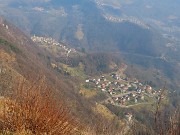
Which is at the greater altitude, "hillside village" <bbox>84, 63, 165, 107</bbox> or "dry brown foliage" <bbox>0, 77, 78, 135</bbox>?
"dry brown foliage" <bbox>0, 77, 78, 135</bbox>

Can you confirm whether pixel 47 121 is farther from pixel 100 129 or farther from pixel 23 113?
pixel 100 129

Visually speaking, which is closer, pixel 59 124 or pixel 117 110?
pixel 59 124

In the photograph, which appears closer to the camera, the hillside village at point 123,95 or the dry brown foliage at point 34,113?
the dry brown foliage at point 34,113

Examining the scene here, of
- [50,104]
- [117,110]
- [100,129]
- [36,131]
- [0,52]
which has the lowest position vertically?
[117,110]

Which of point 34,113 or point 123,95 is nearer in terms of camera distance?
point 34,113

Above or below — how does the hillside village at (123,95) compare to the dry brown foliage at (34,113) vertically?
below

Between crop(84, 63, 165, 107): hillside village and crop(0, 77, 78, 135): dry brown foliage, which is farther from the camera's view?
crop(84, 63, 165, 107): hillside village

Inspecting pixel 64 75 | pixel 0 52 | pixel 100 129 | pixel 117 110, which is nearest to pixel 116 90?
pixel 64 75

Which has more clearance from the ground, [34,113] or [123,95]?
[34,113]
